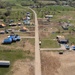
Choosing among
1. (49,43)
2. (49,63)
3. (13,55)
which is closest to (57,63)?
(49,63)

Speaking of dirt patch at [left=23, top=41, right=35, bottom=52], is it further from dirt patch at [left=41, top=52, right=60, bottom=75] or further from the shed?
the shed

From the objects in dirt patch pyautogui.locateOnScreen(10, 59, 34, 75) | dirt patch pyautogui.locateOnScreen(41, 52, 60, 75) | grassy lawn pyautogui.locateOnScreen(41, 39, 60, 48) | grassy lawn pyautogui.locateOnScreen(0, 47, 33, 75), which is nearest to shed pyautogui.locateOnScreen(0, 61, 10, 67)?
grassy lawn pyautogui.locateOnScreen(0, 47, 33, 75)

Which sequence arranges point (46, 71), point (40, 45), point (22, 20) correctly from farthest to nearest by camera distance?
point (22, 20), point (40, 45), point (46, 71)

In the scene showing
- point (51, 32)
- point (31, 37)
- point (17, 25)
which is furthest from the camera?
point (17, 25)

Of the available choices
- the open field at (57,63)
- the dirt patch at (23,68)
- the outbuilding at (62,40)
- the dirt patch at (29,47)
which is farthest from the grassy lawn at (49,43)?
the dirt patch at (23,68)

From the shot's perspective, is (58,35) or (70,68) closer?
(70,68)

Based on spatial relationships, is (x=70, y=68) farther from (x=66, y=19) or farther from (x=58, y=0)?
(x=58, y=0)

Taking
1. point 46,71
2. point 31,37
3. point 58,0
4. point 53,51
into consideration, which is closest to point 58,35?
point 31,37
